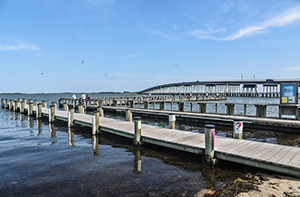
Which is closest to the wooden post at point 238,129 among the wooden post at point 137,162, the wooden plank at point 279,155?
the wooden plank at point 279,155

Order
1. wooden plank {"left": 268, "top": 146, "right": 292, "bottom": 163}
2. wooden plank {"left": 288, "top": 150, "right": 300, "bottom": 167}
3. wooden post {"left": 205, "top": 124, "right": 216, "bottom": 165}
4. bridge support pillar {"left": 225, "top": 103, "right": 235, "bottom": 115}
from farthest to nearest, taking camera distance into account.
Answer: bridge support pillar {"left": 225, "top": 103, "right": 235, "bottom": 115} → wooden post {"left": 205, "top": 124, "right": 216, "bottom": 165} → wooden plank {"left": 268, "top": 146, "right": 292, "bottom": 163} → wooden plank {"left": 288, "top": 150, "right": 300, "bottom": 167}

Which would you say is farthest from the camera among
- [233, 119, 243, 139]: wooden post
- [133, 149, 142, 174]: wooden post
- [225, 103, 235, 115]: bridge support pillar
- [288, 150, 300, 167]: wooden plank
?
[225, 103, 235, 115]: bridge support pillar

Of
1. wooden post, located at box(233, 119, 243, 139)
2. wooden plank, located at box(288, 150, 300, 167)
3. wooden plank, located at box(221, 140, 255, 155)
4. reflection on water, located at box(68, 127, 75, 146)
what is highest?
wooden post, located at box(233, 119, 243, 139)

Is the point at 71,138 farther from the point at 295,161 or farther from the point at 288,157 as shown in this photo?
the point at 295,161

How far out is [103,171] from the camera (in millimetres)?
7211

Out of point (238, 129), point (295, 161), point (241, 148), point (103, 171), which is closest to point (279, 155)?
point (295, 161)

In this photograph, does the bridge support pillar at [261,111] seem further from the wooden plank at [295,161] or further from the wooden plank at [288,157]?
the wooden plank at [295,161]

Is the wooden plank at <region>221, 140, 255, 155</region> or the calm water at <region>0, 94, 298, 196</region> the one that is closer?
the calm water at <region>0, 94, 298, 196</region>

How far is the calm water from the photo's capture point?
19.2 ft

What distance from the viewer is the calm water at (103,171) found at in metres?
5.86

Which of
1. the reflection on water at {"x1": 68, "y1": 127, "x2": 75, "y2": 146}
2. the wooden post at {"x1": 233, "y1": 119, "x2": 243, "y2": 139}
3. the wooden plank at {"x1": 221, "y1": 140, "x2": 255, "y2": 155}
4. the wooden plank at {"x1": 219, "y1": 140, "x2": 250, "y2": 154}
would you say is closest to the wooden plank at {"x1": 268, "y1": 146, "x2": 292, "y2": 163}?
the wooden plank at {"x1": 221, "y1": 140, "x2": 255, "y2": 155}

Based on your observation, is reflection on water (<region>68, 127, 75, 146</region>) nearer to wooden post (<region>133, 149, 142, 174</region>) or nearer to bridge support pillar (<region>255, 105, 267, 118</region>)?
wooden post (<region>133, 149, 142, 174</region>)

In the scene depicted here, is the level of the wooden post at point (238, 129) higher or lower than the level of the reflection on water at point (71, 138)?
higher

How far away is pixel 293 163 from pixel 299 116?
9.46m
